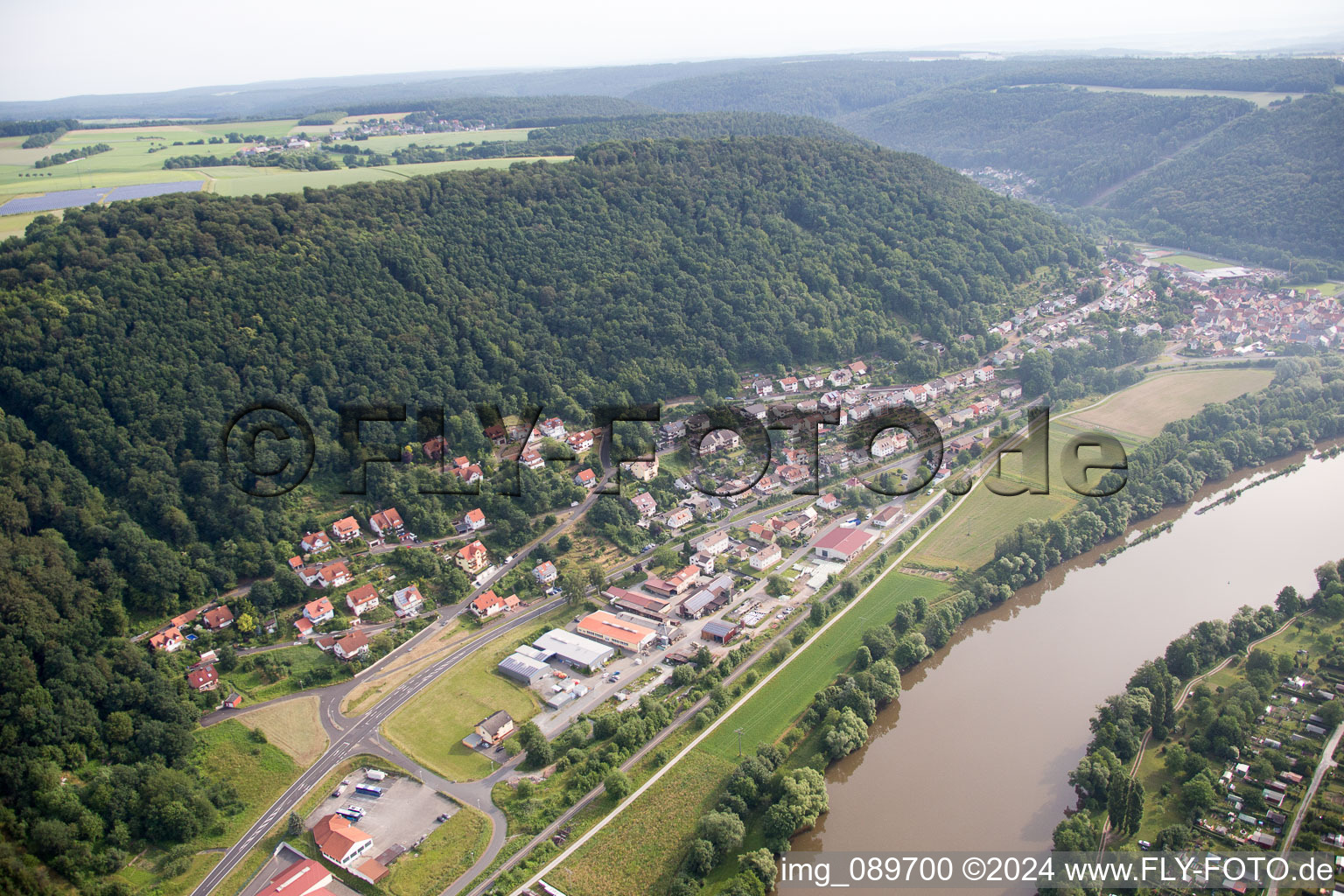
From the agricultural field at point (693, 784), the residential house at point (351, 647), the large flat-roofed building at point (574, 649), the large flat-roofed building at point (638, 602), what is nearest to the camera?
the agricultural field at point (693, 784)

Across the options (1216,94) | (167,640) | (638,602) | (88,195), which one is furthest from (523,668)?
(1216,94)

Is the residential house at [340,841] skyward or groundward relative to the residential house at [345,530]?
groundward

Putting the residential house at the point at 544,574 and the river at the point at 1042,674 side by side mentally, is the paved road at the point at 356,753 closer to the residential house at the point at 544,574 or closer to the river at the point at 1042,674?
the residential house at the point at 544,574

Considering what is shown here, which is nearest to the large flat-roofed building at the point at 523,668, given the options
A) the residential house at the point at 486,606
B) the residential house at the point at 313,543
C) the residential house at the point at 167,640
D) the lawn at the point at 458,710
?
the lawn at the point at 458,710

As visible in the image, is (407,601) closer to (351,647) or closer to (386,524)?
(351,647)

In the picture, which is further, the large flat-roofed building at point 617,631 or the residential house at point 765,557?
the residential house at point 765,557

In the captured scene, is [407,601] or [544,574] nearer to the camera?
[407,601]

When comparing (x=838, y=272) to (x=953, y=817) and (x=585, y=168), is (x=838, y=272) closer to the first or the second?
(x=585, y=168)
